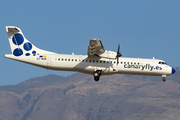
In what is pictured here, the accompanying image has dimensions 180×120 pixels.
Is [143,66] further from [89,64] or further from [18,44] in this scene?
[18,44]

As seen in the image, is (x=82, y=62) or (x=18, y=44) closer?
(x=82, y=62)

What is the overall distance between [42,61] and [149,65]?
17.7 meters

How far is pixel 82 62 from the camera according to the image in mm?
53375

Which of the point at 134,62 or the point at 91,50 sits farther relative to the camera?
the point at 134,62

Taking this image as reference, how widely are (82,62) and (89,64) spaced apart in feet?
3.89

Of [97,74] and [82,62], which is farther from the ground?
[82,62]

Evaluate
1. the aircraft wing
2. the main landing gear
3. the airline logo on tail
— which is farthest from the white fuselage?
the aircraft wing

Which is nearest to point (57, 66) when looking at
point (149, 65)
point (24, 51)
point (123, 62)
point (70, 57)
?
point (70, 57)

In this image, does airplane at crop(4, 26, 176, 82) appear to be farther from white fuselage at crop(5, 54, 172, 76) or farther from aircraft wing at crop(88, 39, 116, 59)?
aircraft wing at crop(88, 39, 116, 59)

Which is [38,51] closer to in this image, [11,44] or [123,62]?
[11,44]

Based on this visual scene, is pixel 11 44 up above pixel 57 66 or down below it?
above

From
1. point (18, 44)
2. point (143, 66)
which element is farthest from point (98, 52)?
point (18, 44)

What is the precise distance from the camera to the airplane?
53.2m

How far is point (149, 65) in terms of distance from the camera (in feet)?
179
